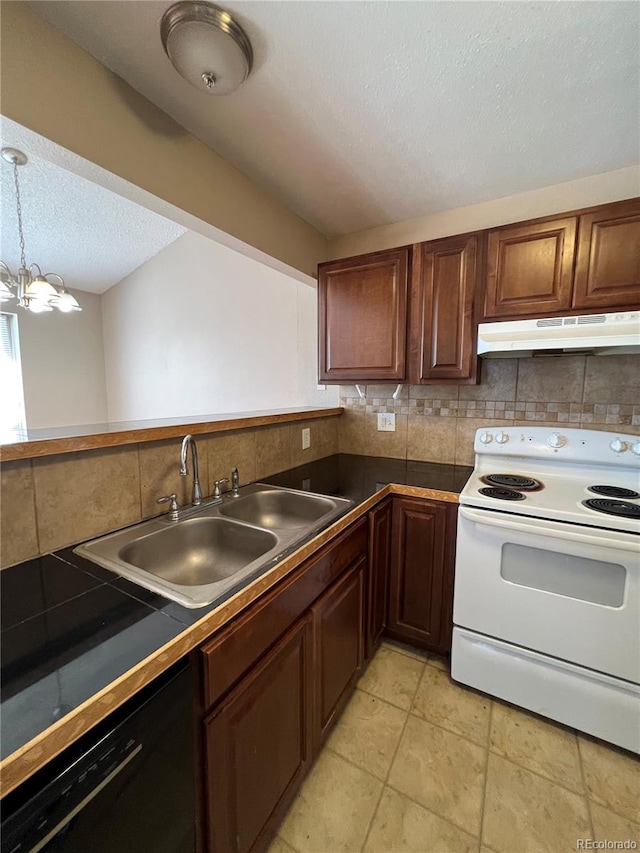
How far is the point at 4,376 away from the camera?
395 cm

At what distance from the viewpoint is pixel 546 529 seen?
4.32 feet

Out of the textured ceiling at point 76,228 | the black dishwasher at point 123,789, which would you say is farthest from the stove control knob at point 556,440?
the textured ceiling at point 76,228

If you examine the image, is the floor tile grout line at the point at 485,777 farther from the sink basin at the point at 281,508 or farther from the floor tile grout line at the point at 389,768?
the sink basin at the point at 281,508

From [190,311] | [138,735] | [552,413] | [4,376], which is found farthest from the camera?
[4,376]

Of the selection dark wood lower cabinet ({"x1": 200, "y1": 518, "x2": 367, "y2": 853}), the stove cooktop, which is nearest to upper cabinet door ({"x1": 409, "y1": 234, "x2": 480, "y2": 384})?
the stove cooktop

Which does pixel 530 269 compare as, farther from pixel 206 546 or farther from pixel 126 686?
pixel 126 686

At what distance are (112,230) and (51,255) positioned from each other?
91 centimetres

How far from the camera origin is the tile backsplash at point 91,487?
0.92 metres

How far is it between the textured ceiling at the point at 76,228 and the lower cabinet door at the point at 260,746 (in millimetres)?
2841

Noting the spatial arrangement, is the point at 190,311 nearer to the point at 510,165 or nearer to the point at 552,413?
the point at 510,165

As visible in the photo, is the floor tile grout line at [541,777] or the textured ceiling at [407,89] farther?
the floor tile grout line at [541,777]

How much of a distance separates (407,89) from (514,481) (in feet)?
5.27

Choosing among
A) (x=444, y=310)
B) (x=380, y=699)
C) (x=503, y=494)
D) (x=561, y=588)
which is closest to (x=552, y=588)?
(x=561, y=588)

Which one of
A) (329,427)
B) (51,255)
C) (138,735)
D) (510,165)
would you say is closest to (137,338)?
(51,255)
